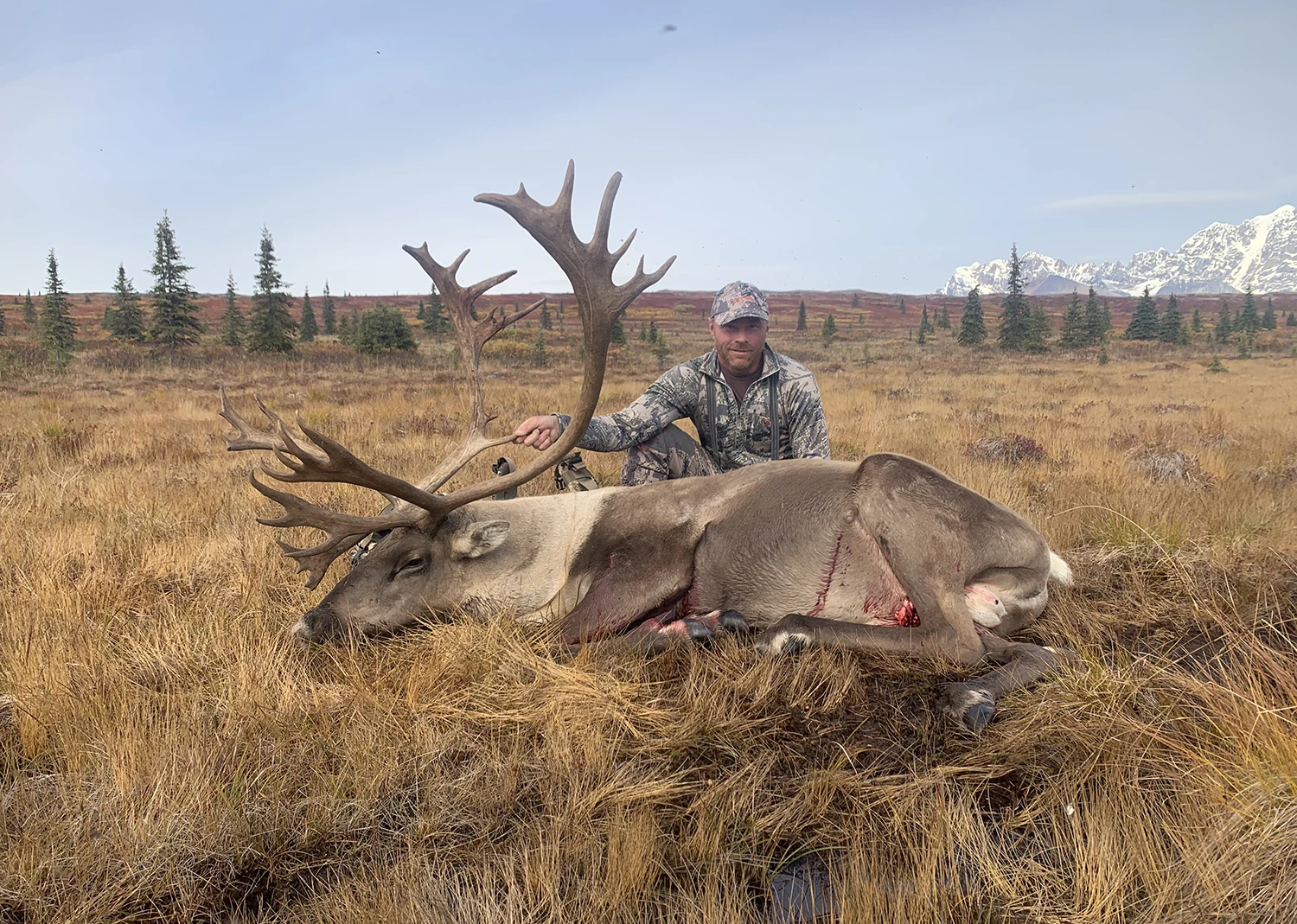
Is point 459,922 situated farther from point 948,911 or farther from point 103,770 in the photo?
point 103,770

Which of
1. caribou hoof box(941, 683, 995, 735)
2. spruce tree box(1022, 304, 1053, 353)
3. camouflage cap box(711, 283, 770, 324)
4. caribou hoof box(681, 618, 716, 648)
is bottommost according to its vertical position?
caribou hoof box(941, 683, 995, 735)

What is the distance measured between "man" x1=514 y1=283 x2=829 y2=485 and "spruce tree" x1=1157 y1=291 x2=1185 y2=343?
56850 millimetres

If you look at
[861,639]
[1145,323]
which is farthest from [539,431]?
[1145,323]

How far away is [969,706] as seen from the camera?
2.88m

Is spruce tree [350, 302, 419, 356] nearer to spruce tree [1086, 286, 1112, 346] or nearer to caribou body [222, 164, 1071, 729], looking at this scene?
caribou body [222, 164, 1071, 729]

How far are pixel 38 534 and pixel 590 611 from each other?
430cm

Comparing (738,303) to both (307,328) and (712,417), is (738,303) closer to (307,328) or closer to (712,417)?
(712,417)

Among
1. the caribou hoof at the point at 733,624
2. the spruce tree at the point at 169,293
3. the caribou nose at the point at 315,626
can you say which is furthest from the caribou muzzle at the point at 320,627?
the spruce tree at the point at 169,293

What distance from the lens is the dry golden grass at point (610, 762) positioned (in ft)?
6.37

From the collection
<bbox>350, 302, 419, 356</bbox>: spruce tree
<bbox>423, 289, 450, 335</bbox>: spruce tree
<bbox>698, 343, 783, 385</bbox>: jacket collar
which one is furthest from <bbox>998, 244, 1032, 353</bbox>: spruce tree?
<bbox>698, 343, 783, 385</bbox>: jacket collar

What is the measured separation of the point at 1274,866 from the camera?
183cm

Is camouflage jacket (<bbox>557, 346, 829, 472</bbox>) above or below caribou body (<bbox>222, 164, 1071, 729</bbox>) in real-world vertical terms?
above

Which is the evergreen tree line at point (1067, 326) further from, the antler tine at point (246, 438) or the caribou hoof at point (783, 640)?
the antler tine at point (246, 438)

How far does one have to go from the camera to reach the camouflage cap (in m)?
5.30
